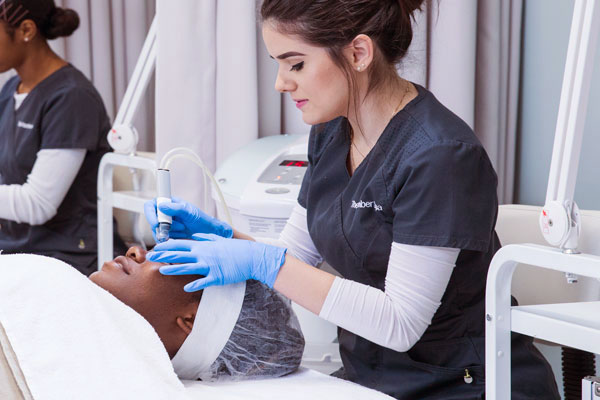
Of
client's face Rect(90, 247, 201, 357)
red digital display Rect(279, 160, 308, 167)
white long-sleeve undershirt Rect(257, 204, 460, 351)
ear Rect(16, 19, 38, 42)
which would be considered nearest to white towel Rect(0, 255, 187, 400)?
client's face Rect(90, 247, 201, 357)

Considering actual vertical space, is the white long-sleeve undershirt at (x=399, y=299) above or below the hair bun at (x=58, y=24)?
below

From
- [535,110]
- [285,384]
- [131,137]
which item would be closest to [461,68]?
[535,110]

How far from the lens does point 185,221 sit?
1.33 metres

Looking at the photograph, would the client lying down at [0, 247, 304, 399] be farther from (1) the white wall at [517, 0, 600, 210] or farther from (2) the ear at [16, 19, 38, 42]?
(2) the ear at [16, 19, 38, 42]

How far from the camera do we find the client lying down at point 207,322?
113cm

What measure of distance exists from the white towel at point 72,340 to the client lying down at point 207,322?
13cm

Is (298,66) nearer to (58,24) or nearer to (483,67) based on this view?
(483,67)

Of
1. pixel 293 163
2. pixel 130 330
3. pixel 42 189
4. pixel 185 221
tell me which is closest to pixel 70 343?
pixel 130 330

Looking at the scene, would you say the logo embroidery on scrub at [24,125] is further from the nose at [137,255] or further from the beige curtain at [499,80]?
the beige curtain at [499,80]

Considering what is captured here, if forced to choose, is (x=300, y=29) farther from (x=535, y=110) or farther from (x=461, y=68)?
(x=535, y=110)

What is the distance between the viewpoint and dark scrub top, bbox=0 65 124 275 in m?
2.09

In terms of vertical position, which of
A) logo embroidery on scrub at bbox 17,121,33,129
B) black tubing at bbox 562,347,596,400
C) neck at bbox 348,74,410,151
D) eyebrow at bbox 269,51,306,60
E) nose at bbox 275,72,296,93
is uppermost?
eyebrow at bbox 269,51,306,60

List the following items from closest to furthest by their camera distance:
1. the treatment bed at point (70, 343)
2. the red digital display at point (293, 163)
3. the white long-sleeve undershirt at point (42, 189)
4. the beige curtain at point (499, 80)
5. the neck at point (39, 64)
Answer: the treatment bed at point (70, 343), the red digital display at point (293, 163), the beige curtain at point (499, 80), the white long-sleeve undershirt at point (42, 189), the neck at point (39, 64)

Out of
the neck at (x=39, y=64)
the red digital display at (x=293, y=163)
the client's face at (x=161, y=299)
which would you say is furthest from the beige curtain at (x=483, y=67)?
the neck at (x=39, y=64)
